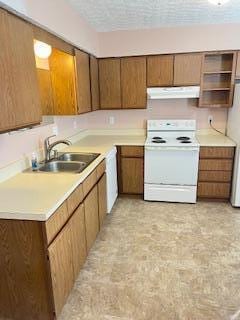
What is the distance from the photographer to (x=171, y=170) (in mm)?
3449

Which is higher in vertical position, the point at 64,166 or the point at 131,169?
the point at 64,166

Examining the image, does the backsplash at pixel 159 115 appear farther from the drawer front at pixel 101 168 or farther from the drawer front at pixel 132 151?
the drawer front at pixel 101 168

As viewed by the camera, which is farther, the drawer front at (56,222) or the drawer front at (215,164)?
the drawer front at (215,164)

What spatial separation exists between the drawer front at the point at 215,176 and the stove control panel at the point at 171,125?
0.77m

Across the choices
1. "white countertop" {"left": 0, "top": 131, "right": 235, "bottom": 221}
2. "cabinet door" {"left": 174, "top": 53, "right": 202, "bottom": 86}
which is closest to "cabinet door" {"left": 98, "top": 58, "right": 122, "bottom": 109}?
"cabinet door" {"left": 174, "top": 53, "right": 202, "bottom": 86}

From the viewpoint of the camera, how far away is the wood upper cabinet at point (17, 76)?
150 centimetres

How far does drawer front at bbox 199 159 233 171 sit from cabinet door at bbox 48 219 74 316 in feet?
7.37

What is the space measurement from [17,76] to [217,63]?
3.02 meters

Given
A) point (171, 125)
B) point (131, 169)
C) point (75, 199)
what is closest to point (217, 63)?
point (171, 125)

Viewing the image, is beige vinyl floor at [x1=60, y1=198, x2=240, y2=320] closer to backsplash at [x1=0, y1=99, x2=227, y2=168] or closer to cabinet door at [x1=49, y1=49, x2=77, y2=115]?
backsplash at [x1=0, y1=99, x2=227, y2=168]

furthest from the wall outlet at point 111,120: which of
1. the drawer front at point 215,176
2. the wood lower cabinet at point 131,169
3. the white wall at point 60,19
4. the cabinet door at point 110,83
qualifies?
the drawer front at point 215,176

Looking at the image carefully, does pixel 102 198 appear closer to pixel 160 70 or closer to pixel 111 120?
pixel 111 120

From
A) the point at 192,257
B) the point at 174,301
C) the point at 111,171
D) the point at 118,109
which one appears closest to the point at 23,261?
the point at 174,301

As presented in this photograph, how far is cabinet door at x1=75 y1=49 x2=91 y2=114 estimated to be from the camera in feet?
9.17
